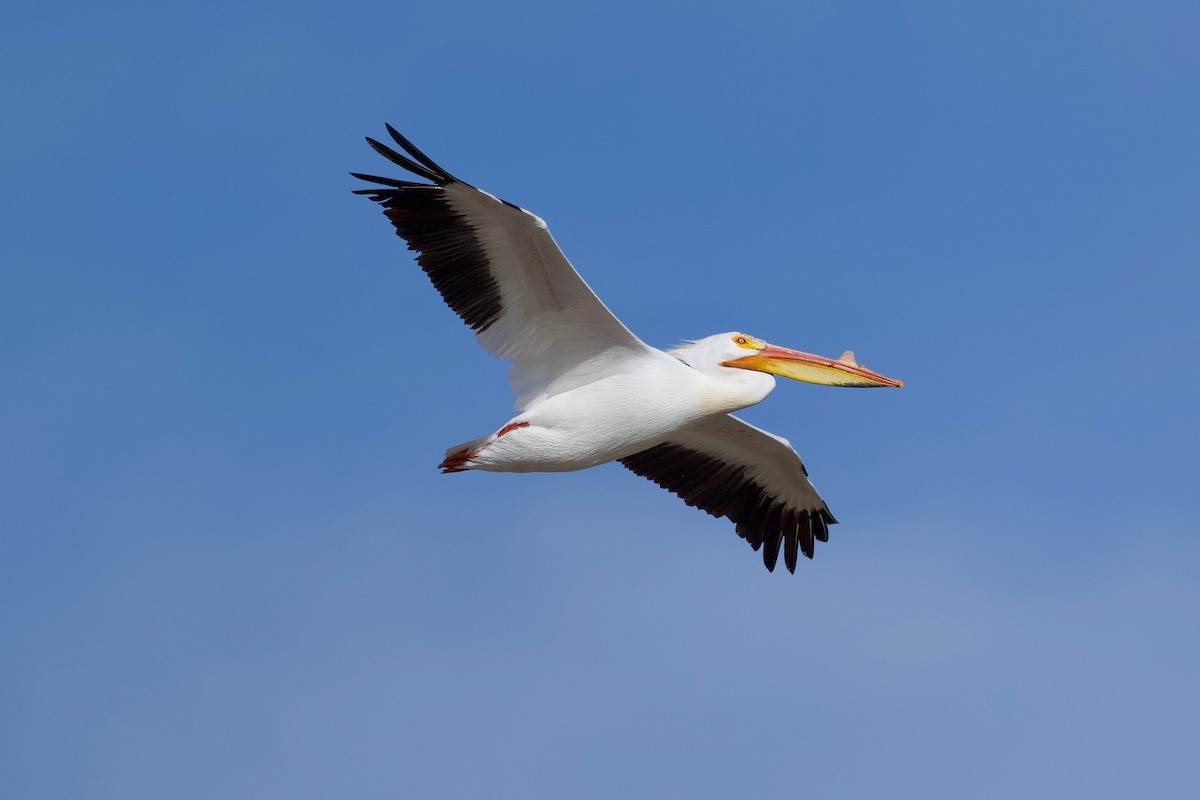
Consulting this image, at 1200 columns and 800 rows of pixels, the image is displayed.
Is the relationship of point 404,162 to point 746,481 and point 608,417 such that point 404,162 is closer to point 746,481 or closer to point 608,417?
point 608,417

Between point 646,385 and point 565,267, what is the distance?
3.82ft

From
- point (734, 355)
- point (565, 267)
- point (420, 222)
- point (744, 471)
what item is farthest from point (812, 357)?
point (420, 222)

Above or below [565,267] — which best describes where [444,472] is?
below

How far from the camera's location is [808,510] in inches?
615

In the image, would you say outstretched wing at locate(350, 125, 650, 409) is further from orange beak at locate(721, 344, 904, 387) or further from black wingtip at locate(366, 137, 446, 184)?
orange beak at locate(721, 344, 904, 387)

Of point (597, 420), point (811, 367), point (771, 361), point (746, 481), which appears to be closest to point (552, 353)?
point (597, 420)

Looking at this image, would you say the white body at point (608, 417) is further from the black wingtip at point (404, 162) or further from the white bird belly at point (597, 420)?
the black wingtip at point (404, 162)

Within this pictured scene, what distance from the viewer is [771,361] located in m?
13.9

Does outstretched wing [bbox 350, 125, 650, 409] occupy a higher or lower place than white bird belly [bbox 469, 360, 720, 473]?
higher

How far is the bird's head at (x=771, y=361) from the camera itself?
13.8m

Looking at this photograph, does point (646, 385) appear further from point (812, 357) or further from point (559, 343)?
point (812, 357)

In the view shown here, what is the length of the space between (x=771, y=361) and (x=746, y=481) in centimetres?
181

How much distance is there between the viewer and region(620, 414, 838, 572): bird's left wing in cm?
1494

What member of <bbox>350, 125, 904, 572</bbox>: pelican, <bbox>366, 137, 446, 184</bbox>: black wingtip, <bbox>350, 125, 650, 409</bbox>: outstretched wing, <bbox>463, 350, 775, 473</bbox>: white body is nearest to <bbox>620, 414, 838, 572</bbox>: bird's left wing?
<bbox>350, 125, 904, 572</bbox>: pelican
